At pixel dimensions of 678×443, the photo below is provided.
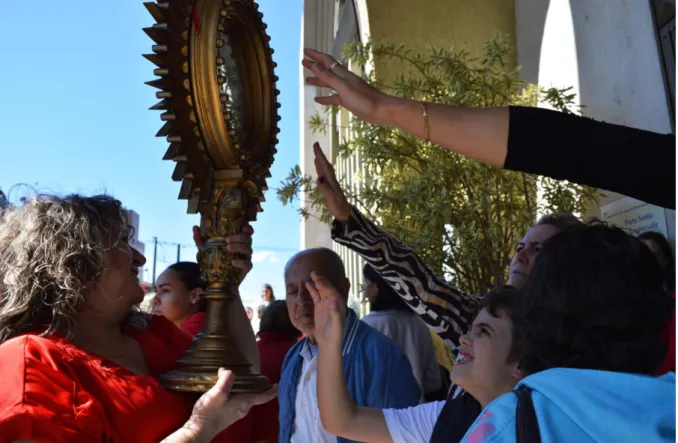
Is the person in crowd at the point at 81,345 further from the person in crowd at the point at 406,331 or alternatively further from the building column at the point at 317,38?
the building column at the point at 317,38

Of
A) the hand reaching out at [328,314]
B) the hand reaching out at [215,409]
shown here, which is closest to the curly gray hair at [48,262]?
the hand reaching out at [215,409]

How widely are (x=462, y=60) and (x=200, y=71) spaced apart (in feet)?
10.7

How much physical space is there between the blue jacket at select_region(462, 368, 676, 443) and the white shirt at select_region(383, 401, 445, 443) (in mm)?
1055

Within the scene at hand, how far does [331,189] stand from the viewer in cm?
247

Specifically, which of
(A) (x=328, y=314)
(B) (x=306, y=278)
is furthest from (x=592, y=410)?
(B) (x=306, y=278)

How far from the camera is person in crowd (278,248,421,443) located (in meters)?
2.71

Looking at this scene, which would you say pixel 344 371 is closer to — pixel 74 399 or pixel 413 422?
pixel 413 422

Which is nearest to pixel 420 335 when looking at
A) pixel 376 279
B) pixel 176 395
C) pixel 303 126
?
pixel 376 279

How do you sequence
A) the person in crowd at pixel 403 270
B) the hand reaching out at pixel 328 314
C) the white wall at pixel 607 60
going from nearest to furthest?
the hand reaching out at pixel 328 314, the person in crowd at pixel 403 270, the white wall at pixel 607 60

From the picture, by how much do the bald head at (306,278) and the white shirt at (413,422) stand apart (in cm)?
81

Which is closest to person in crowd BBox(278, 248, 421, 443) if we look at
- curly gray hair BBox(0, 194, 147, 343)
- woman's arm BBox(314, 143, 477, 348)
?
woman's arm BBox(314, 143, 477, 348)

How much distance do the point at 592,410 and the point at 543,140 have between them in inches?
25.7

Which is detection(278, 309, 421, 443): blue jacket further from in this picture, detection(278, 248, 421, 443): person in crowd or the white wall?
the white wall

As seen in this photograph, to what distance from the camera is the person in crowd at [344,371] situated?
2.71 m
